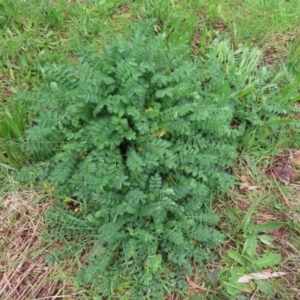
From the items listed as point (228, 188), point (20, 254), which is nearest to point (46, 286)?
point (20, 254)

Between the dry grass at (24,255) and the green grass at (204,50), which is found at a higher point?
the green grass at (204,50)

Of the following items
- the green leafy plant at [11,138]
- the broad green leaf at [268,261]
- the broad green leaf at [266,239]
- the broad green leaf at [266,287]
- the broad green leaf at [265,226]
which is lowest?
the broad green leaf at [266,287]

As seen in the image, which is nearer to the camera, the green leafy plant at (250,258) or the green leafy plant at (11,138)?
the green leafy plant at (250,258)

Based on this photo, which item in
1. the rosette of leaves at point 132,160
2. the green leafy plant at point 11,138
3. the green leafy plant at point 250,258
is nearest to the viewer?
the rosette of leaves at point 132,160

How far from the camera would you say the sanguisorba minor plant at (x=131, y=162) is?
1.96m

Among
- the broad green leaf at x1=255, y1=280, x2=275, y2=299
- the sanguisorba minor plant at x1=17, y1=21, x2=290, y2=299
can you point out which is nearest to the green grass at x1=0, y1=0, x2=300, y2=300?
the broad green leaf at x1=255, y1=280, x2=275, y2=299

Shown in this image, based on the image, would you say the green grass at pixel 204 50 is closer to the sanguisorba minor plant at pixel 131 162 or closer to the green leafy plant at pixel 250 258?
the green leafy plant at pixel 250 258

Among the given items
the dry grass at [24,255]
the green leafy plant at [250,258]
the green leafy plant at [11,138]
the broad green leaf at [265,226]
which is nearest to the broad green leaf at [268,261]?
the green leafy plant at [250,258]

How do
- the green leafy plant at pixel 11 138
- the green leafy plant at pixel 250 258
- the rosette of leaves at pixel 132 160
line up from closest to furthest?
the rosette of leaves at pixel 132 160 < the green leafy plant at pixel 250 258 < the green leafy plant at pixel 11 138

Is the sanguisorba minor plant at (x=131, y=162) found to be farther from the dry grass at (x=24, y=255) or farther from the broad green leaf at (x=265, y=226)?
the broad green leaf at (x=265, y=226)

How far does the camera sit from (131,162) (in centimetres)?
197

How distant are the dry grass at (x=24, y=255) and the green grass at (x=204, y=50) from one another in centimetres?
6

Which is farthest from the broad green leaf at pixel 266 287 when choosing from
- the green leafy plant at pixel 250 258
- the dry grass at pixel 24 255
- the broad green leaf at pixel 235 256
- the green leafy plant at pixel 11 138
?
the green leafy plant at pixel 11 138

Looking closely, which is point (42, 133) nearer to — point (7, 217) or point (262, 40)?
point (7, 217)
